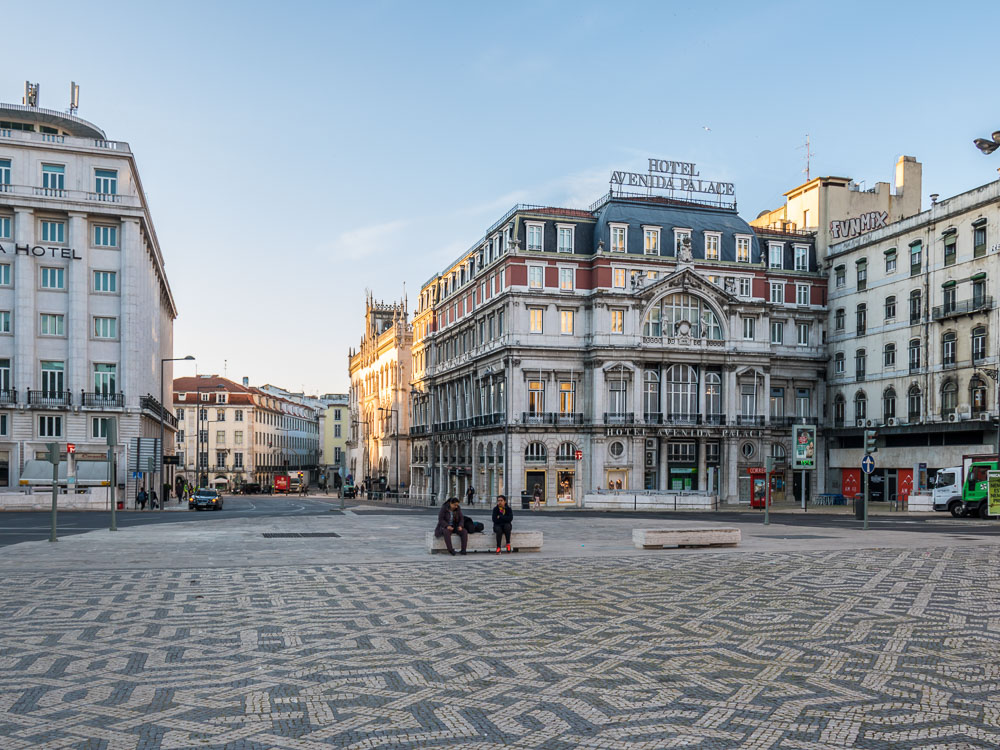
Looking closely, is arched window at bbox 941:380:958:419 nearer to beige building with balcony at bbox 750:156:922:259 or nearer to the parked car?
beige building with balcony at bbox 750:156:922:259

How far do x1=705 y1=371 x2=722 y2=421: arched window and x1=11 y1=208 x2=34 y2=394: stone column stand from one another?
4767 cm

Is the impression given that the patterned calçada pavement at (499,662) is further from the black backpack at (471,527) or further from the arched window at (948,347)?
the arched window at (948,347)

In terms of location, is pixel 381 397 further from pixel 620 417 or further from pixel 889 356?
pixel 889 356

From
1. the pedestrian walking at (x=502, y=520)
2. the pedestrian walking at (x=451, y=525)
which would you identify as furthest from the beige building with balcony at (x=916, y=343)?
the pedestrian walking at (x=451, y=525)

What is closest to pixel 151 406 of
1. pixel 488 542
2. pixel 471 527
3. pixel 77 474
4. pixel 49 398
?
pixel 49 398

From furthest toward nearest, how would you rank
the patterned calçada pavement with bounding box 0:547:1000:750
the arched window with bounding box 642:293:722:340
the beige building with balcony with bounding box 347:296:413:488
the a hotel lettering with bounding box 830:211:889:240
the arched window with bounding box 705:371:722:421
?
the beige building with balcony with bounding box 347:296:413:488 → the a hotel lettering with bounding box 830:211:889:240 → the arched window with bounding box 705:371:722:421 → the arched window with bounding box 642:293:722:340 → the patterned calçada pavement with bounding box 0:547:1000:750

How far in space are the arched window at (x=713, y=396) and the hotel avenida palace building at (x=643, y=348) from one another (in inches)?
4.3

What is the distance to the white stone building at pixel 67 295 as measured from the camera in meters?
59.0

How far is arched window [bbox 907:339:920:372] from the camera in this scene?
63500 mm

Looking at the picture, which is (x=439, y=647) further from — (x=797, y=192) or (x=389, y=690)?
(x=797, y=192)

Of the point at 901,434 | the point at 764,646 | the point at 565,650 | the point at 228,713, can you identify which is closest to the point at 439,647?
the point at 565,650

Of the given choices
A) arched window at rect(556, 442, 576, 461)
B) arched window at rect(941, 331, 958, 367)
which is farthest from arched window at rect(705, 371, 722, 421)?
arched window at rect(941, 331, 958, 367)

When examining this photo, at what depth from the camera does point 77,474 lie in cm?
5962

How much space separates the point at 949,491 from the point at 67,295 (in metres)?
55.5
